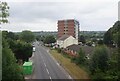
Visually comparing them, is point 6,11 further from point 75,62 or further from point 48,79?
point 75,62

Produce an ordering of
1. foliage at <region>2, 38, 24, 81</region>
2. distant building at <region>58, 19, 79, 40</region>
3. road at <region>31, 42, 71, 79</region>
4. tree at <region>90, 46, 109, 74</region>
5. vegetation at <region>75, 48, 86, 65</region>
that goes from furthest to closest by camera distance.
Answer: distant building at <region>58, 19, 79, 40</region> < vegetation at <region>75, 48, 86, 65</region> < road at <region>31, 42, 71, 79</region> < tree at <region>90, 46, 109, 74</region> < foliage at <region>2, 38, 24, 81</region>

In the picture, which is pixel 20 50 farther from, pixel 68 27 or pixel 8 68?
pixel 68 27

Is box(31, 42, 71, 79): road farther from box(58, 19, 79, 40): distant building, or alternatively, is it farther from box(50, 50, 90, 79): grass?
box(58, 19, 79, 40): distant building

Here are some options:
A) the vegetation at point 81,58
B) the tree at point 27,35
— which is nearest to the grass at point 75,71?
the vegetation at point 81,58

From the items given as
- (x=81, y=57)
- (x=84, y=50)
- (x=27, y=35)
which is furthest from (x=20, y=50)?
(x=27, y=35)

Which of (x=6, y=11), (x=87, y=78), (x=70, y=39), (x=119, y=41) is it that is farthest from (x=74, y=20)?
(x=6, y=11)

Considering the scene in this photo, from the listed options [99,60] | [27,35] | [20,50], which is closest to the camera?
[99,60]

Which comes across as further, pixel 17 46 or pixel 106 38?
pixel 106 38

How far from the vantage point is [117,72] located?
2342cm

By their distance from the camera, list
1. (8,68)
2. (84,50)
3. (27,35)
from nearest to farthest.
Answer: (8,68) → (84,50) → (27,35)

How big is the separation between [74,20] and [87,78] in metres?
115

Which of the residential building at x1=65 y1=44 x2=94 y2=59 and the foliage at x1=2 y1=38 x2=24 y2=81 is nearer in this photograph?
the foliage at x1=2 y1=38 x2=24 y2=81

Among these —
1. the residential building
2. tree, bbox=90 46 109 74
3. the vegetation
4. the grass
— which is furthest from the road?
the residential building

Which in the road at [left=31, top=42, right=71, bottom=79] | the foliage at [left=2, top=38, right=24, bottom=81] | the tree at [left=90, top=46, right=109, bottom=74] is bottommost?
the road at [left=31, top=42, right=71, bottom=79]
